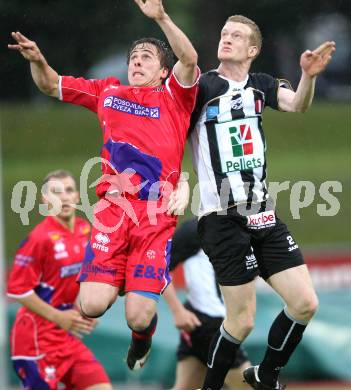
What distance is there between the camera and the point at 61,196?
7.80m

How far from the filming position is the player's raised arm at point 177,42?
618 centimetres

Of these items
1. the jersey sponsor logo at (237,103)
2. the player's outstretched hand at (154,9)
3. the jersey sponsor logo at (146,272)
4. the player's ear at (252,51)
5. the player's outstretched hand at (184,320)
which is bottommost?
the player's outstretched hand at (184,320)

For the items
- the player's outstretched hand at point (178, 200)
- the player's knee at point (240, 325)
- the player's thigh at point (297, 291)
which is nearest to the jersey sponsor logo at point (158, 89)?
the player's outstretched hand at point (178, 200)

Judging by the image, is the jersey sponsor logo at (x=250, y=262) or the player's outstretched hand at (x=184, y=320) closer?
the jersey sponsor logo at (x=250, y=262)

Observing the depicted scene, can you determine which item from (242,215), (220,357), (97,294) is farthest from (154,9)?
(220,357)

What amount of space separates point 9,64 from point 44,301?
2711 millimetres

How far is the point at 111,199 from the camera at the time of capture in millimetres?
6637

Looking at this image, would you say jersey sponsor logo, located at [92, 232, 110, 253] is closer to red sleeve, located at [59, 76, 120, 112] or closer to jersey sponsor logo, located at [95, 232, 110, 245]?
jersey sponsor logo, located at [95, 232, 110, 245]

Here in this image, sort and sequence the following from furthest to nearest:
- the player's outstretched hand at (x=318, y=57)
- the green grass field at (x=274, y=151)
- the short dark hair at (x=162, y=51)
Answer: the green grass field at (x=274, y=151), the short dark hair at (x=162, y=51), the player's outstretched hand at (x=318, y=57)

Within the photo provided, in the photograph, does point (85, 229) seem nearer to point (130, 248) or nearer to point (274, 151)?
point (130, 248)

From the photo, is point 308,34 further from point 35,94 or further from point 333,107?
point 35,94

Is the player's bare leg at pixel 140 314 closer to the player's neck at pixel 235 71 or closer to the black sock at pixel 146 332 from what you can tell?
the black sock at pixel 146 332

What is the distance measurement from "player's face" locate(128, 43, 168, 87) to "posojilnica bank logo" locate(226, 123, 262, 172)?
0.64 metres

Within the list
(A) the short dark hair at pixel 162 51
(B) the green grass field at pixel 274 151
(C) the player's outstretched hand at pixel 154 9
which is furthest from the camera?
(B) the green grass field at pixel 274 151
